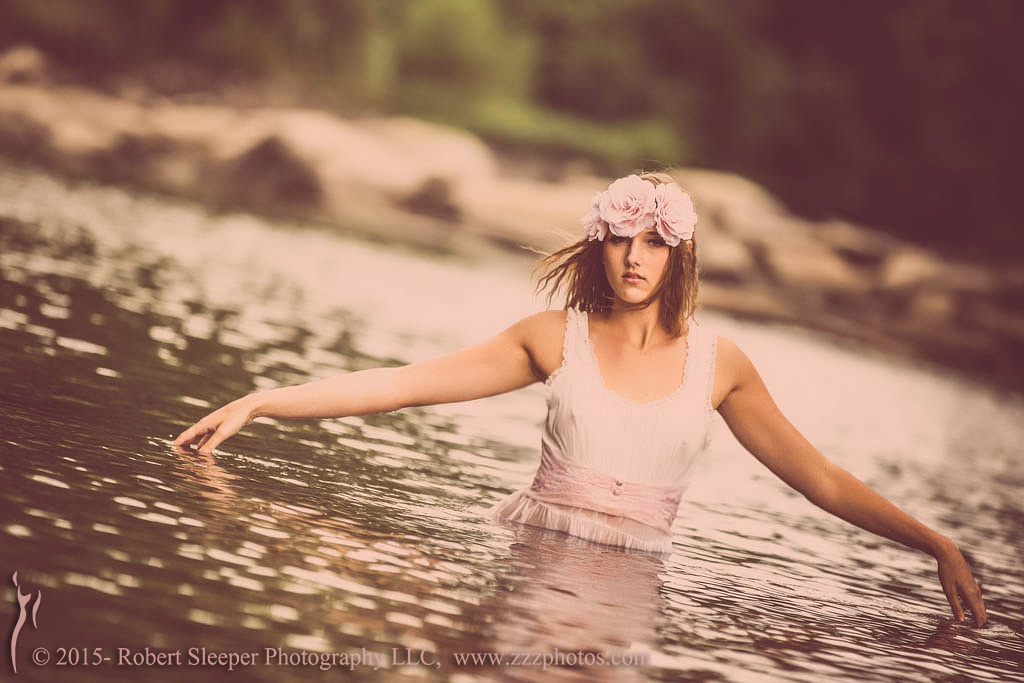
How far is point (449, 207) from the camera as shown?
1634 inches

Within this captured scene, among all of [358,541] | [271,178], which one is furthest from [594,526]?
[271,178]

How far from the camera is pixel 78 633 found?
462cm

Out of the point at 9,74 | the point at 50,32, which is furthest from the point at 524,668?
the point at 50,32

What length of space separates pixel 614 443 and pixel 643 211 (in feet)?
3.66

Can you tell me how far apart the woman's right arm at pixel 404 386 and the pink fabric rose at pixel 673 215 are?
0.69 m

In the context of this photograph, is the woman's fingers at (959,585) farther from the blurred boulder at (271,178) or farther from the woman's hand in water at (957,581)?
the blurred boulder at (271,178)

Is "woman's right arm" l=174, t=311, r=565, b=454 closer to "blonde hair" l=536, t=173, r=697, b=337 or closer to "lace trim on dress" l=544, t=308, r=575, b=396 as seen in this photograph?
"lace trim on dress" l=544, t=308, r=575, b=396

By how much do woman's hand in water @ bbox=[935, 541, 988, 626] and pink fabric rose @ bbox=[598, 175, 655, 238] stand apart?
6.79 ft

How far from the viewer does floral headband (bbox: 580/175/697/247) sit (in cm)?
696

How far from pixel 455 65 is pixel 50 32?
19.3m

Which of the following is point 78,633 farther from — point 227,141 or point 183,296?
point 227,141

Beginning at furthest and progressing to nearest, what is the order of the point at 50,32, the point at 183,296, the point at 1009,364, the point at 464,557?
the point at 50,32, the point at 1009,364, the point at 183,296, the point at 464,557

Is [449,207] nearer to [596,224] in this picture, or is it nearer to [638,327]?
[638,327]

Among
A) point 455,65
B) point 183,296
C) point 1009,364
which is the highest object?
point 455,65
